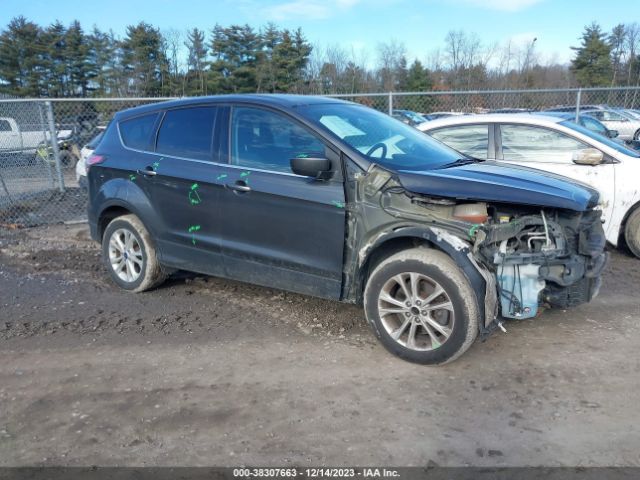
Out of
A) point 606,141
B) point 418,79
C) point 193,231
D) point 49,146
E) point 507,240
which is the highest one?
point 418,79

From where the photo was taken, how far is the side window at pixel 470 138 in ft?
21.5

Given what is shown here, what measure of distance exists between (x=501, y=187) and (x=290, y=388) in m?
1.90

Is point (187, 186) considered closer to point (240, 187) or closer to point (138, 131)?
point (240, 187)

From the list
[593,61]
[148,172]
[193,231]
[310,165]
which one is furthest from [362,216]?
[593,61]

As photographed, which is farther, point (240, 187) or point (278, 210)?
point (240, 187)

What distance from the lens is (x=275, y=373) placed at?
3752 mm

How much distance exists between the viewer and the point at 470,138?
6.70 metres

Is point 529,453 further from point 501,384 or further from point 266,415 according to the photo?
point 266,415

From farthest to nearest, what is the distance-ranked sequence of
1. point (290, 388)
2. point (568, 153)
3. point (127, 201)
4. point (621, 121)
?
point (621, 121) < point (568, 153) < point (127, 201) < point (290, 388)

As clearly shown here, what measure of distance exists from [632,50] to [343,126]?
57.9 m

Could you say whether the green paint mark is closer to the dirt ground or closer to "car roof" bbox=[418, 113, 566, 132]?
the dirt ground

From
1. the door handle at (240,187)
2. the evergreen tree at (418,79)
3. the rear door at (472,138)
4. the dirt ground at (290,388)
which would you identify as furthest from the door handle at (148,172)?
the evergreen tree at (418,79)

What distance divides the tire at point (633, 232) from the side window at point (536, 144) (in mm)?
933

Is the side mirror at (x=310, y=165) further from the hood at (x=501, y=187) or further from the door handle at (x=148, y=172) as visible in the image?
the door handle at (x=148, y=172)
